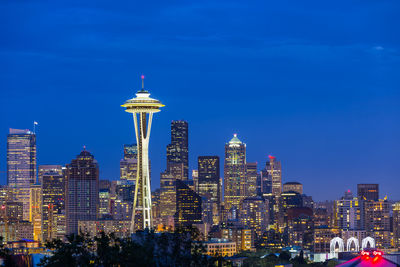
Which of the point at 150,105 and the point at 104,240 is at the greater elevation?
the point at 150,105

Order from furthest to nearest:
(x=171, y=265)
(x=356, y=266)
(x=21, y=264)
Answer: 1. (x=356, y=266)
2. (x=21, y=264)
3. (x=171, y=265)

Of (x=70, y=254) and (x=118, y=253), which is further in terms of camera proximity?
(x=118, y=253)

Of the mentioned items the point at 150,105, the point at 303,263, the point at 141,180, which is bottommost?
the point at 303,263

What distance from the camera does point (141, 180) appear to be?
197m

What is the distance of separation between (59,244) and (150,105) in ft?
458

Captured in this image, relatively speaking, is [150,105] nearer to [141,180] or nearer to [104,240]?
[141,180]

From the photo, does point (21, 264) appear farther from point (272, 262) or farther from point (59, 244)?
point (272, 262)

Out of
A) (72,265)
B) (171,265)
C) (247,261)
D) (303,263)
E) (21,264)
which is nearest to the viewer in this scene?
(72,265)

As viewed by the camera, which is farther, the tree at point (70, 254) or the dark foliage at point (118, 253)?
the dark foliage at point (118, 253)

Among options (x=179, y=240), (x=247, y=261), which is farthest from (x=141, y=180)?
(x=179, y=240)

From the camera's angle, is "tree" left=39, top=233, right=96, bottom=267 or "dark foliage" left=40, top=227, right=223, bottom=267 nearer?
"tree" left=39, top=233, right=96, bottom=267

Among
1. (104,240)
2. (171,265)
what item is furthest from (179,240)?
(104,240)

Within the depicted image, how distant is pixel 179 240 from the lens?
63156 mm

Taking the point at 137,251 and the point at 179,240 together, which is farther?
the point at 179,240
